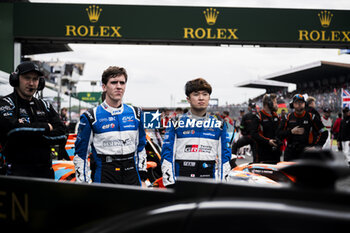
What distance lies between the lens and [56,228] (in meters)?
1.21

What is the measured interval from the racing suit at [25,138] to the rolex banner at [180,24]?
31.6 ft

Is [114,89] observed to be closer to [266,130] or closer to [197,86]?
[197,86]

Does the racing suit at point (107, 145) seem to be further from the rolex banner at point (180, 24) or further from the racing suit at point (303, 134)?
the rolex banner at point (180, 24)

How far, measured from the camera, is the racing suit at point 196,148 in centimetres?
313

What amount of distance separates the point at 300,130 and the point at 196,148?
9.70 feet

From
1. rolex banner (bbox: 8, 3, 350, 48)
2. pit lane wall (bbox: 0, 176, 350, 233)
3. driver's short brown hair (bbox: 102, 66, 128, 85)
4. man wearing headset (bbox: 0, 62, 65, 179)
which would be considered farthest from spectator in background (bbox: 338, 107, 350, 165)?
pit lane wall (bbox: 0, 176, 350, 233)

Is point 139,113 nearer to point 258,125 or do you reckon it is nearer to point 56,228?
point 56,228

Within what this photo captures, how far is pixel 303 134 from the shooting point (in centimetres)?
552

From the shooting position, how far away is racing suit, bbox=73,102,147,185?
2.94 m

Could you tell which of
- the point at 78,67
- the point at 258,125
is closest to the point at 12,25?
the point at 258,125

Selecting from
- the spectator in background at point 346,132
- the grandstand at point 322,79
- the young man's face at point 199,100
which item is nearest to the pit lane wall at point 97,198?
the young man's face at point 199,100

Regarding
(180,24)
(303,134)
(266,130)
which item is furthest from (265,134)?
(180,24)

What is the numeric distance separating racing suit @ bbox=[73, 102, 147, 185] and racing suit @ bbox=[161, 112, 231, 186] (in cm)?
34

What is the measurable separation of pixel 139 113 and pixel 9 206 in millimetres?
1952
